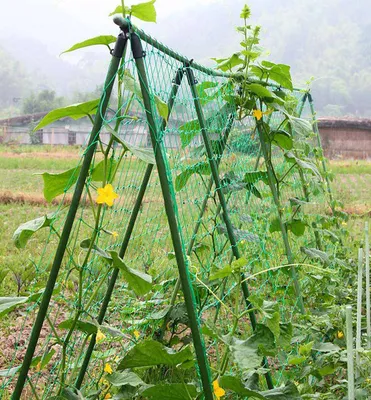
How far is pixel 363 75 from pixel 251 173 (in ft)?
192

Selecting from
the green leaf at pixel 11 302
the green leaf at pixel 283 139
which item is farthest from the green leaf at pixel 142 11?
the green leaf at pixel 283 139

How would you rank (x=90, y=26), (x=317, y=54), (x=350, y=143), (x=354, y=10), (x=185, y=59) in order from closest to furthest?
(x=185, y=59)
(x=350, y=143)
(x=317, y=54)
(x=354, y=10)
(x=90, y=26)

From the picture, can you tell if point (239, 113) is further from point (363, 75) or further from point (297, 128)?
point (363, 75)

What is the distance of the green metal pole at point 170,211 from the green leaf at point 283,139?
922mm

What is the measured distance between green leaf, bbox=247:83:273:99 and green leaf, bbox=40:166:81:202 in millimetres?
791

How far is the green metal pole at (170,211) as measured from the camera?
1083mm

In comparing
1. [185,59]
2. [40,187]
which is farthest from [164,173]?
[40,187]

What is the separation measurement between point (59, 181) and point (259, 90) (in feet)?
2.72

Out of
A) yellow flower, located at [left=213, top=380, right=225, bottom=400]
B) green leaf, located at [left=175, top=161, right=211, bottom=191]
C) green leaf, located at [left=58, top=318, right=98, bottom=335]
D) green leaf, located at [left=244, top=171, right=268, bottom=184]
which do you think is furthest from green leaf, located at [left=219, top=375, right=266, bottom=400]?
green leaf, located at [left=244, top=171, right=268, bottom=184]

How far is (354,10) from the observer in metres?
79.4

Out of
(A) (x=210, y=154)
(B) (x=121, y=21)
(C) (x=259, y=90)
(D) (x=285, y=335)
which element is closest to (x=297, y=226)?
(C) (x=259, y=90)

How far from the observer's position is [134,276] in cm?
106

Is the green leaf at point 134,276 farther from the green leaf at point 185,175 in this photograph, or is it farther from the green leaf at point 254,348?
the green leaf at point 185,175

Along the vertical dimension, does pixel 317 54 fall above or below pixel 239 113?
above
